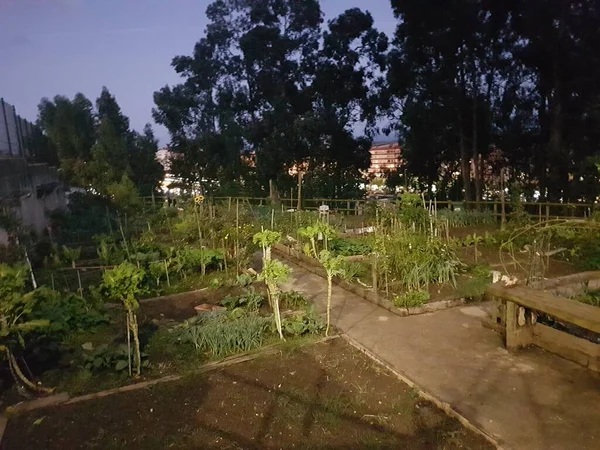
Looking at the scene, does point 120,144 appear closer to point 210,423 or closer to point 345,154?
point 345,154

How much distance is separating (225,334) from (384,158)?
18.9m

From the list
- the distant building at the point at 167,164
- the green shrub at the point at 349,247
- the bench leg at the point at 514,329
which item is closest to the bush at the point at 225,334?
the bench leg at the point at 514,329

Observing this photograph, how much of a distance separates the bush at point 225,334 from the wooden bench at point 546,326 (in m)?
2.09

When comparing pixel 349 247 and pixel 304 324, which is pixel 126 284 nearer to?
pixel 304 324

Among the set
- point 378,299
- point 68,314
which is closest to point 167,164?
point 68,314

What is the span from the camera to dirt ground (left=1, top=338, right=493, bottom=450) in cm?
296

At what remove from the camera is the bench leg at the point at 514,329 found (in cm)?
412

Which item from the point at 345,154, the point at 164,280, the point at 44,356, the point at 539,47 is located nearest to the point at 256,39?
the point at 345,154

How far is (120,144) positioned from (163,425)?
692 inches

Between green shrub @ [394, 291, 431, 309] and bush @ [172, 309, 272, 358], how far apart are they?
1.45 metres

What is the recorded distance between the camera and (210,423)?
3170mm

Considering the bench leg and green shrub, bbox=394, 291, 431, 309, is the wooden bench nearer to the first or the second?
the bench leg

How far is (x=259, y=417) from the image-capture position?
3.23 m

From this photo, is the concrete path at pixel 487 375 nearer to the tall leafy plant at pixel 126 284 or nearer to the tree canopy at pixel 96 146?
the tall leafy plant at pixel 126 284
